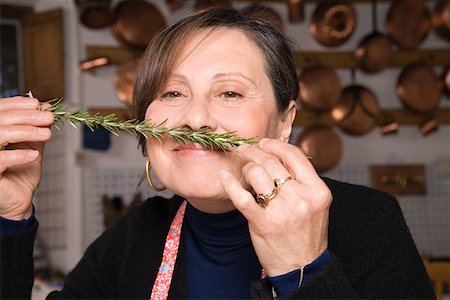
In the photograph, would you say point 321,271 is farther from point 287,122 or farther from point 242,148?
point 287,122

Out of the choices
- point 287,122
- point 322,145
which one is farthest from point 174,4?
point 287,122

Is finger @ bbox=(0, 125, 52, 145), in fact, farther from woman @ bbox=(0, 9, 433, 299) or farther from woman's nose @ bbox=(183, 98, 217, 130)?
woman's nose @ bbox=(183, 98, 217, 130)

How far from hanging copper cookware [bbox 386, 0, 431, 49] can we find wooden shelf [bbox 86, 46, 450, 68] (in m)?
0.11

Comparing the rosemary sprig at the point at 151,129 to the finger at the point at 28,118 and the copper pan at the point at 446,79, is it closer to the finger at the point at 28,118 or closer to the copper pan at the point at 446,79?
the finger at the point at 28,118

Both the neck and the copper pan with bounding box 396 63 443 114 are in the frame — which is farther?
the copper pan with bounding box 396 63 443 114

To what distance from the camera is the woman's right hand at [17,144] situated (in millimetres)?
1057

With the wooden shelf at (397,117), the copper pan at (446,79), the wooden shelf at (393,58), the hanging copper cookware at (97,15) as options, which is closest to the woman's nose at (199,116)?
the hanging copper cookware at (97,15)

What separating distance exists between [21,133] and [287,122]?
1.96 feet

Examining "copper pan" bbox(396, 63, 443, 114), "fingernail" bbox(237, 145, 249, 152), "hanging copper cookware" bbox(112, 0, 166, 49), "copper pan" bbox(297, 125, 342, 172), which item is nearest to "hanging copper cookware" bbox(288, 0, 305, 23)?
"copper pan" bbox(297, 125, 342, 172)

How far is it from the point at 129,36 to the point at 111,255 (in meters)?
3.04

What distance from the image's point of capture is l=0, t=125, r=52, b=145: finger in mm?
1053

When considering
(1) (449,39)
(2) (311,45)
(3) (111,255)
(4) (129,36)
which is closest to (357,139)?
(2) (311,45)

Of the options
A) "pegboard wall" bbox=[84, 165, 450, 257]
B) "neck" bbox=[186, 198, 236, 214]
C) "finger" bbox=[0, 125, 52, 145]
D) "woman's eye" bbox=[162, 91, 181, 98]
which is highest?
"woman's eye" bbox=[162, 91, 181, 98]

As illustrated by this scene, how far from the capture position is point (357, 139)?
4.77m
